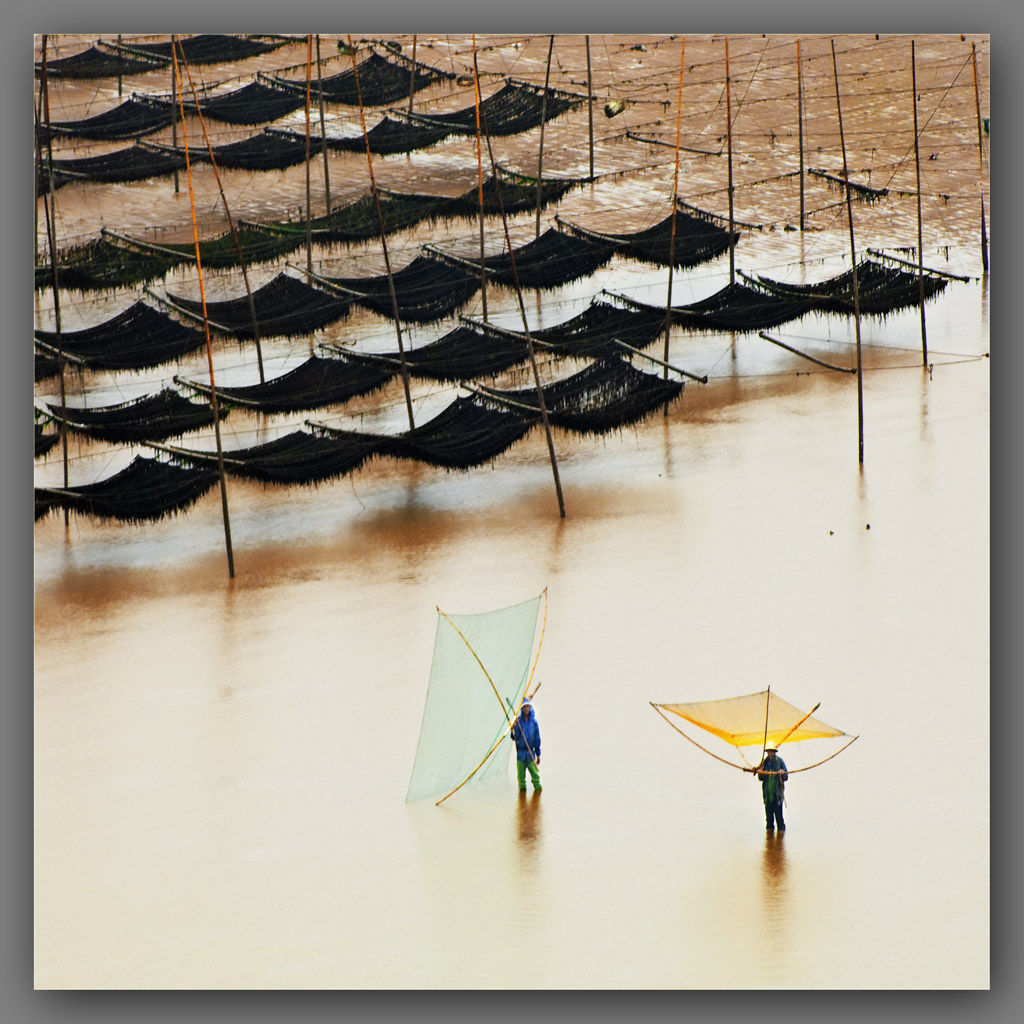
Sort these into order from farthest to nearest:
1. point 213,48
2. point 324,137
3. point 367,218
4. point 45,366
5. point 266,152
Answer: point 367,218 → point 266,152 → point 324,137 → point 213,48 → point 45,366

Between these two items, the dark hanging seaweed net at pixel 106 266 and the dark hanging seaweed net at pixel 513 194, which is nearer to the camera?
the dark hanging seaweed net at pixel 106 266

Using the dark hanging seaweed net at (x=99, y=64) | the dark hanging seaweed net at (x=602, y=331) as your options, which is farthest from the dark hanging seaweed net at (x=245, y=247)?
the dark hanging seaweed net at (x=602, y=331)

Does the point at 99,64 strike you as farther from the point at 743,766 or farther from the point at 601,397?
the point at 743,766

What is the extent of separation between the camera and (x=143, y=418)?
38.7ft

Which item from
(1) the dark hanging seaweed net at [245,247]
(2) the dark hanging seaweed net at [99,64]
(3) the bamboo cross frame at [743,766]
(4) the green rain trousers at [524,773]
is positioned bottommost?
(4) the green rain trousers at [524,773]

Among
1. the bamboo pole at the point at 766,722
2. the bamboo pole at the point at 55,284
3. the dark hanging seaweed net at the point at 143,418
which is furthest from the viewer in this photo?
the dark hanging seaweed net at the point at 143,418

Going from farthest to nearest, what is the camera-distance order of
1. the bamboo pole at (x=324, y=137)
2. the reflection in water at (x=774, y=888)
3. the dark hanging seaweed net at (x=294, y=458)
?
the bamboo pole at (x=324, y=137), the dark hanging seaweed net at (x=294, y=458), the reflection in water at (x=774, y=888)

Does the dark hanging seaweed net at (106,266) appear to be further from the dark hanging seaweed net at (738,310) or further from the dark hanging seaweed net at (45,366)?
the dark hanging seaweed net at (738,310)

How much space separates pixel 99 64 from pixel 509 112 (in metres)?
3.28

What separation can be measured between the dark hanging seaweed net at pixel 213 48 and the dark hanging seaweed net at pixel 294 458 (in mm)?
2502

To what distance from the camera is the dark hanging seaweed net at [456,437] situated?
453 inches

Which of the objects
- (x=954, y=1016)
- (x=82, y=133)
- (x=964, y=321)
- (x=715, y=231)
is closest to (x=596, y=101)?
(x=715, y=231)

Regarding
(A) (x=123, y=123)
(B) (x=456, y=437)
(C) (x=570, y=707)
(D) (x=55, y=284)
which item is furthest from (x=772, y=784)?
(A) (x=123, y=123)

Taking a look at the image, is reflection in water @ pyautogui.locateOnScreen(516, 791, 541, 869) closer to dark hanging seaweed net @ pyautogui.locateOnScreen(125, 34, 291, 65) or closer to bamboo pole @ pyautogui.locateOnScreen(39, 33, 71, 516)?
bamboo pole @ pyautogui.locateOnScreen(39, 33, 71, 516)
